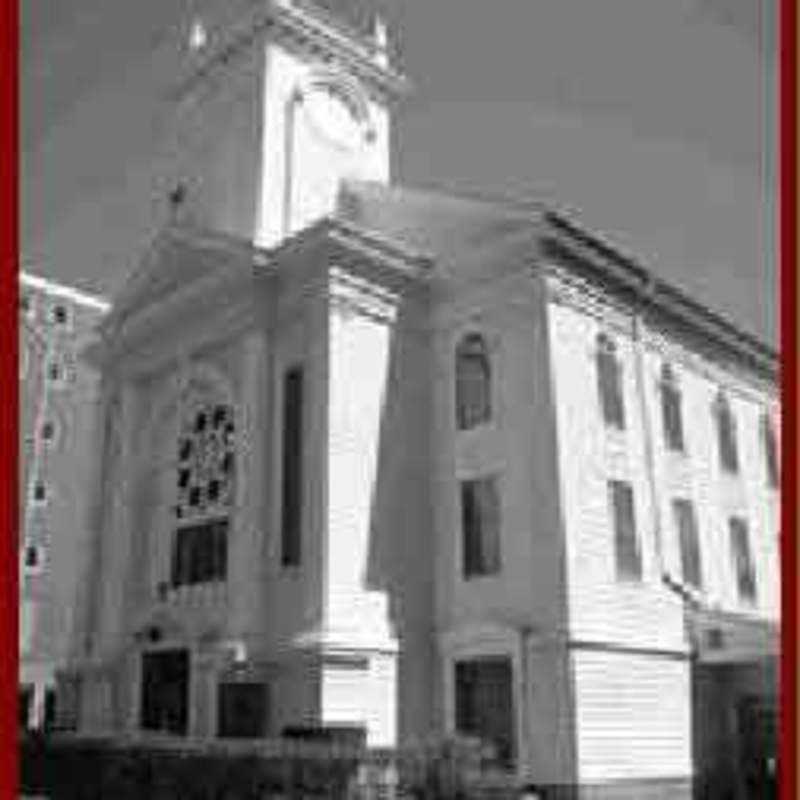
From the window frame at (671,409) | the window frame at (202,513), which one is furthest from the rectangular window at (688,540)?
the window frame at (202,513)

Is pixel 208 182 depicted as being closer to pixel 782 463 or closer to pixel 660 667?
pixel 660 667

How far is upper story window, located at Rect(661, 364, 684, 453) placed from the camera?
26.5m

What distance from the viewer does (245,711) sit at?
853 inches

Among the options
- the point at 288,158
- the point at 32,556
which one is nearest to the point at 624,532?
the point at 288,158

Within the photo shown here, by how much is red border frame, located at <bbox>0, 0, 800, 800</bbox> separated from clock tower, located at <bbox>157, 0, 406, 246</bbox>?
23.4m

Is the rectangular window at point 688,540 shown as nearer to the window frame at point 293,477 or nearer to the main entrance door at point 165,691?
the window frame at point 293,477

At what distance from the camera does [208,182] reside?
1204 inches

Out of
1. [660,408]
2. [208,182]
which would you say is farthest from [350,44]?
[660,408]

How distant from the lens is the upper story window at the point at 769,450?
99.9 feet

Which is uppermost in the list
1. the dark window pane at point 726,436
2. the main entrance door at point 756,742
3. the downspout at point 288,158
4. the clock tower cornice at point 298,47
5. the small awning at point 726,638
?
the clock tower cornice at point 298,47

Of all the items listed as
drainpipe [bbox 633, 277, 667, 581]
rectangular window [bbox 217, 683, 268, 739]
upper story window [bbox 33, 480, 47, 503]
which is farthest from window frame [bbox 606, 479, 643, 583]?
upper story window [bbox 33, 480, 47, 503]

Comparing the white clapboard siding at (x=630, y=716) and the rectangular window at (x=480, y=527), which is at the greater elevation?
the rectangular window at (x=480, y=527)

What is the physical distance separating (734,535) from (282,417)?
1303cm

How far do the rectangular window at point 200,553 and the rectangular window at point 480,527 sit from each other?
6061 millimetres
